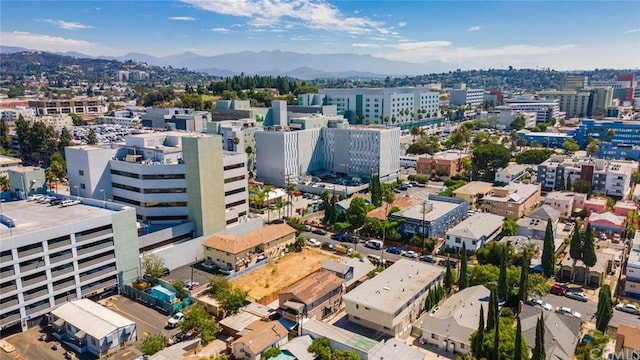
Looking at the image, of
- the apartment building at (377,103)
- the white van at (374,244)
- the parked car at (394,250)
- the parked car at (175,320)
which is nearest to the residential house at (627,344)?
the parked car at (394,250)

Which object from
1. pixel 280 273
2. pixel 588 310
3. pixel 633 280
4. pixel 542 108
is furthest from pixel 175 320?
pixel 542 108

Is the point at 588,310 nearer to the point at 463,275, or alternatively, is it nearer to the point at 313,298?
the point at 463,275

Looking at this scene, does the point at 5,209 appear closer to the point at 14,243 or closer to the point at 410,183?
the point at 14,243

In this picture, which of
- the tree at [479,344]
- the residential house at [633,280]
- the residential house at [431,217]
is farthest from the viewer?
the residential house at [431,217]

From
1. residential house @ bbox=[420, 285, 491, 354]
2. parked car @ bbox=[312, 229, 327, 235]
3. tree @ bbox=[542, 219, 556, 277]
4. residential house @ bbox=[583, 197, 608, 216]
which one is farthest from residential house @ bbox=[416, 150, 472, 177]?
residential house @ bbox=[420, 285, 491, 354]

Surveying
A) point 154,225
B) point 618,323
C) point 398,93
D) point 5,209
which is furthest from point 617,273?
point 398,93

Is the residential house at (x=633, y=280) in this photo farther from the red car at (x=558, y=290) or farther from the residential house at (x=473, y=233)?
the residential house at (x=473, y=233)
